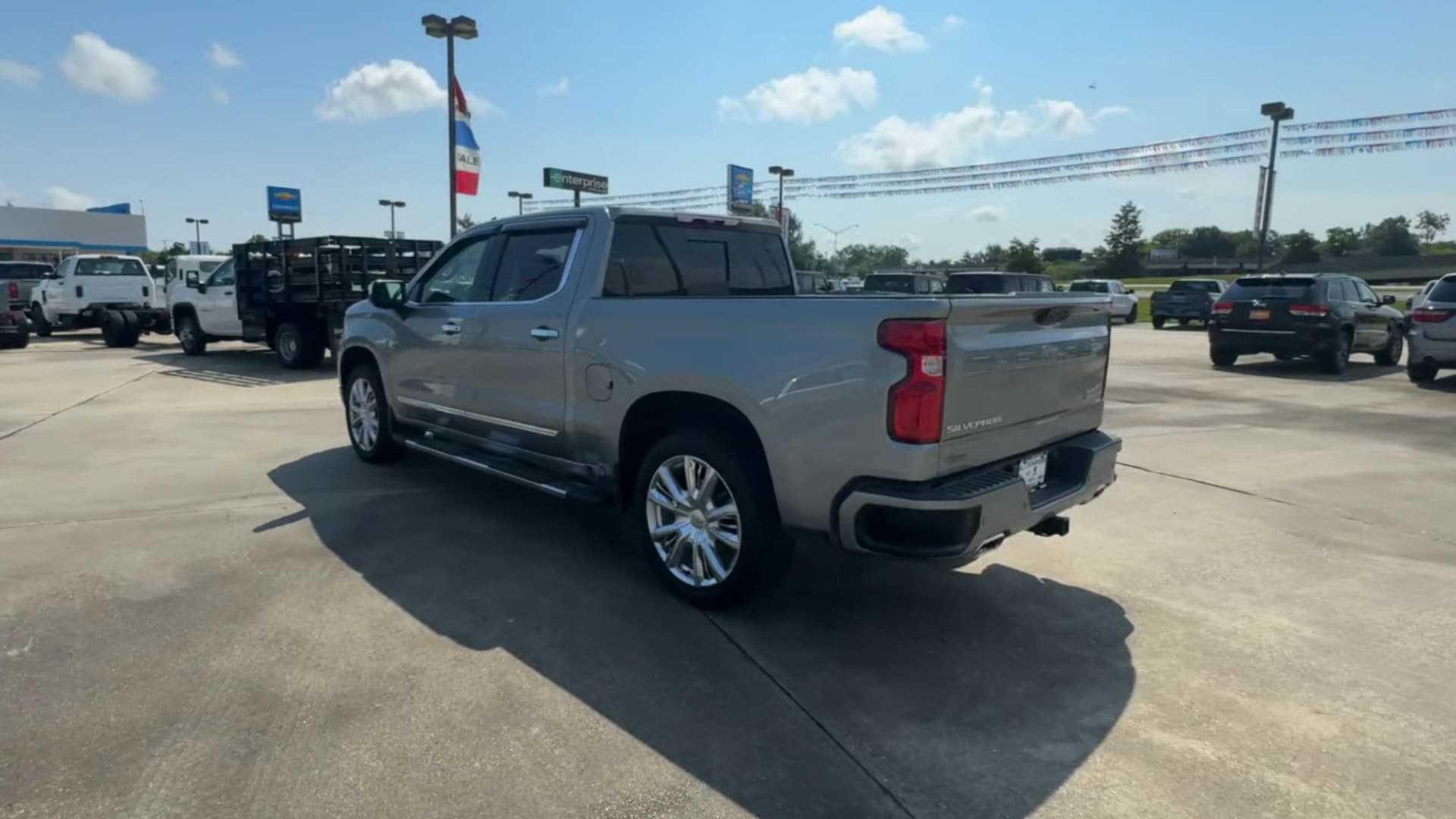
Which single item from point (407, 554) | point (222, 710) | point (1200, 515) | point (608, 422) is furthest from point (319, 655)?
point (1200, 515)

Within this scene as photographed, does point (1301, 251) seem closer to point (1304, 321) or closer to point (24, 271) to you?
point (1304, 321)

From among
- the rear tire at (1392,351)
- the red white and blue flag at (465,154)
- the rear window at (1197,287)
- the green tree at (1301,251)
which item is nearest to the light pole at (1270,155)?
the rear window at (1197,287)

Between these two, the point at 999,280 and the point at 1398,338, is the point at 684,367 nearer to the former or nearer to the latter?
the point at 999,280

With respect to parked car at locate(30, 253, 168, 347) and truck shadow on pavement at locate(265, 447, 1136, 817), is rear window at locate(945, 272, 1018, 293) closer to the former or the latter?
truck shadow on pavement at locate(265, 447, 1136, 817)

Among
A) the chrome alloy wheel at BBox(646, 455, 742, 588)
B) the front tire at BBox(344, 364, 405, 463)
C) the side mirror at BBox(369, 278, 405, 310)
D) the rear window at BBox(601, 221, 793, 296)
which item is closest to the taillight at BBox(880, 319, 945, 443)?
the chrome alloy wheel at BBox(646, 455, 742, 588)

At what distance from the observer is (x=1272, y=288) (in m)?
15.1

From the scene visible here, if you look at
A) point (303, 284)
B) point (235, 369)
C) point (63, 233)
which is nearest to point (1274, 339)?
point (303, 284)

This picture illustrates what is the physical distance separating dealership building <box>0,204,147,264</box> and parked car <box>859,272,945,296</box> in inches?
2357

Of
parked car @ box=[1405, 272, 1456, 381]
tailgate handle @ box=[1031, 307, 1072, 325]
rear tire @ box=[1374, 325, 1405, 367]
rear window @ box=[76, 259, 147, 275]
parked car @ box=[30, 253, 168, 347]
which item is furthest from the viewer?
rear window @ box=[76, 259, 147, 275]

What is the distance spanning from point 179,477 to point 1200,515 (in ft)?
24.6

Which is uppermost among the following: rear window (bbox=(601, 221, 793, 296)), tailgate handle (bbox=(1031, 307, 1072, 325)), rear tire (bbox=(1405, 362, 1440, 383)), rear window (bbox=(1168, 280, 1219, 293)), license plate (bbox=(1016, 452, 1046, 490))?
rear window (bbox=(1168, 280, 1219, 293))

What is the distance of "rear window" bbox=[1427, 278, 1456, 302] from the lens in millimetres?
12398

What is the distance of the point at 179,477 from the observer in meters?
6.80

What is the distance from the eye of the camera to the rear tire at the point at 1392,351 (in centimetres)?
1623
